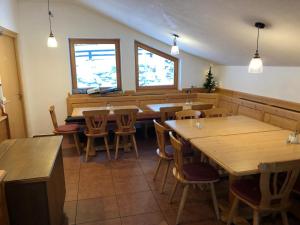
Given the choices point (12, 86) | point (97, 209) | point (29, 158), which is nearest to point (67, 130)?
point (12, 86)

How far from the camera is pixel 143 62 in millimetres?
5688

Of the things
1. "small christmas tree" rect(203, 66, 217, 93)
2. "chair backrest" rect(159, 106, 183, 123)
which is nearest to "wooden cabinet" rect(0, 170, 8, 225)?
"chair backrest" rect(159, 106, 183, 123)

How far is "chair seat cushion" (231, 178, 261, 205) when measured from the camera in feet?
6.68

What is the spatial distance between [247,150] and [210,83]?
3.61 m

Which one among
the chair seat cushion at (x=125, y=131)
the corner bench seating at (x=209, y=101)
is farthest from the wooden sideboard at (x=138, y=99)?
the chair seat cushion at (x=125, y=131)

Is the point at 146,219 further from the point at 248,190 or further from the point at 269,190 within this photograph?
the point at 269,190

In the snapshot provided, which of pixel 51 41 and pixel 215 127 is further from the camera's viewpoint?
pixel 51 41

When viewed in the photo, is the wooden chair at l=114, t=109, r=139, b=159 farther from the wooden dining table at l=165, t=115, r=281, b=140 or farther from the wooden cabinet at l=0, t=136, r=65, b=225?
the wooden cabinet at l=0, t=136, r=65, b=225

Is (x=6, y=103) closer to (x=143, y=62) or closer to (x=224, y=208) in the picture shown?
(x=143, y=62)

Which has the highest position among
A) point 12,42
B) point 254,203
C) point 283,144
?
point 12,42

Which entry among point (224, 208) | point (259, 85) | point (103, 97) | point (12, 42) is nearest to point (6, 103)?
point (12, 42)

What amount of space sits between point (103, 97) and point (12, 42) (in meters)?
1.91

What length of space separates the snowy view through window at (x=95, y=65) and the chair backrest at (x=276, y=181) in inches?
167

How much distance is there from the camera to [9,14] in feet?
13.9
